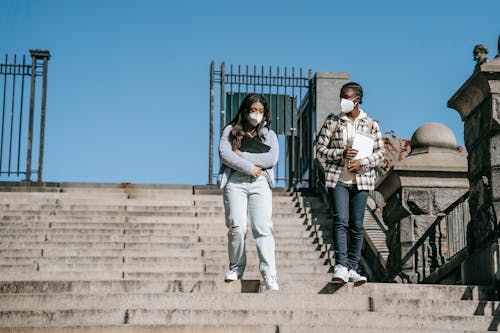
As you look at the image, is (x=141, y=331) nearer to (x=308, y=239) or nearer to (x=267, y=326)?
(x=267, y=326)

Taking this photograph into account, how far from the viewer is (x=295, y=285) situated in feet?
26.2

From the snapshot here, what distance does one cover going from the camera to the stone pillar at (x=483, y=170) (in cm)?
830

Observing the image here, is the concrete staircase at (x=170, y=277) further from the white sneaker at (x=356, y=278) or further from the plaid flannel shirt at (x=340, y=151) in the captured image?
the plaid flannel shirt at (x=340, y=151)

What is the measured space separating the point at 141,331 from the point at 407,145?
14304mm

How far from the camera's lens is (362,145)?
8125mm

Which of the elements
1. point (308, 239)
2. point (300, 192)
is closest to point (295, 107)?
point (300, 192)

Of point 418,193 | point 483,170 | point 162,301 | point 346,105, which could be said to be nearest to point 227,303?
point 162,301

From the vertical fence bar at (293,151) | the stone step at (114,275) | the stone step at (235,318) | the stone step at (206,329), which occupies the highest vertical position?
the vertical fence bar at (293,151)

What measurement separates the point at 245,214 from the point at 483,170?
2153mm

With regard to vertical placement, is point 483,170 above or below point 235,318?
above

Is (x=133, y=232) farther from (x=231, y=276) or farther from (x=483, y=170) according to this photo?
(x=483, y=170)

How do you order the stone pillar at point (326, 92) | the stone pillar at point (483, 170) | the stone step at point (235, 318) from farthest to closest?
1. the stone pillar at point (326, 92)
2. the stone pillar at point (483, 170)
3. the stone step at point (235, 318)

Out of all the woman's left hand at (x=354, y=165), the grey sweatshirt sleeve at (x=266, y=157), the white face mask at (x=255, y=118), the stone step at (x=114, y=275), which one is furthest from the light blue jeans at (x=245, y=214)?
the stone step at (x=114, y=275)

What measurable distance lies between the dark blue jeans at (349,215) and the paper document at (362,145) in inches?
10.4
